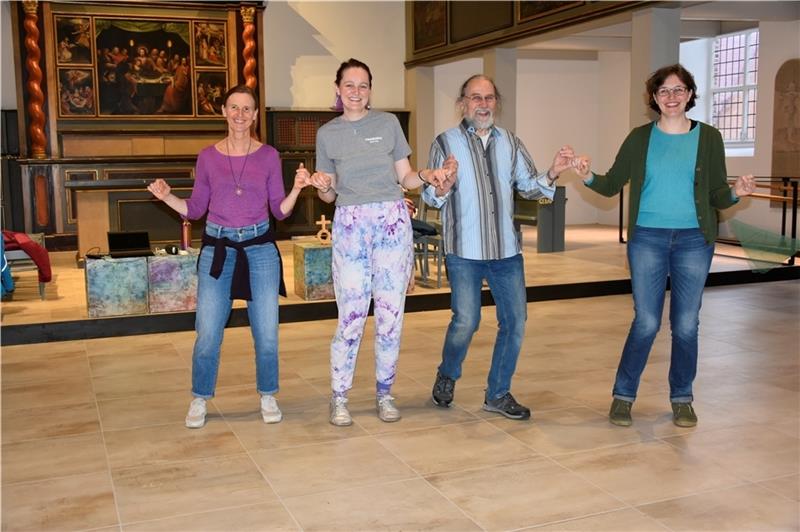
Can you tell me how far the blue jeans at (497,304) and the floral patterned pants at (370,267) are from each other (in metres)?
0.25

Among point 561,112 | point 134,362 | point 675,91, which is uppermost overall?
point 561,112

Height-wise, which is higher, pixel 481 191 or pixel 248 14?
pixel 248 14

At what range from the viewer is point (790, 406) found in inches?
173

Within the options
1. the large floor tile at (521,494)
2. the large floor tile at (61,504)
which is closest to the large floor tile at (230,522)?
the large floor tile at (61,504)

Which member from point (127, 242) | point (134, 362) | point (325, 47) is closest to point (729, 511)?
point (134, 362)

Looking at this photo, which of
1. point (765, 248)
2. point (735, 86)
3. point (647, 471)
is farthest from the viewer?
point (735, 86)

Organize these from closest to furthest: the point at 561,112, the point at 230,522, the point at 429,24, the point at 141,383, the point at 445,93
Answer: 1. the point at 230,522
2. the point at 141,383
3. the point at 429,24
4. the point at 445,93
5. the point at 561,112

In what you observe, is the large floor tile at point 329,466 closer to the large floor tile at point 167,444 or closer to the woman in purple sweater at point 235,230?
the large floor tile at point 167,444

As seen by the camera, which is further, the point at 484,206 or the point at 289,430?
the point at 289,430

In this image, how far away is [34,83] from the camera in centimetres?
1189

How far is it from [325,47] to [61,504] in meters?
11.2

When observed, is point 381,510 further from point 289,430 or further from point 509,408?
point 509,408

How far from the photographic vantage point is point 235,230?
4.00 metres

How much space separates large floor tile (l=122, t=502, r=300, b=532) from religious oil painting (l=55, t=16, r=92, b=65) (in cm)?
1047
